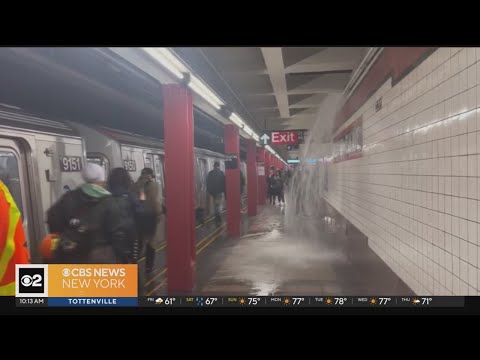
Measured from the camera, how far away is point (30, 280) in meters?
2.09

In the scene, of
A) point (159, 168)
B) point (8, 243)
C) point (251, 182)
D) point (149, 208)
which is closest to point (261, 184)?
point (251, 182)

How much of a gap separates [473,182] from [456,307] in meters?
0.72

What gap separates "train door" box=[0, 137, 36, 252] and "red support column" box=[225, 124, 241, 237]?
447 cm

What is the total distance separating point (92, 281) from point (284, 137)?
841 cm

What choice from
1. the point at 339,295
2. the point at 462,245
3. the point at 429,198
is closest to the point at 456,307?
the point at 462,245

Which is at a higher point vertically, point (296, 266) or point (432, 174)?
point (432, 174)

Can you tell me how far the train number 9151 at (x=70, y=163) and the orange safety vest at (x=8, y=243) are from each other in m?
1.04

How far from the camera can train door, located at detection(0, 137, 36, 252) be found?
2730 millimetres

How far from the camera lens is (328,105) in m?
8.58

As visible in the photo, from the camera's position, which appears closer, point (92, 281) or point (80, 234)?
point (92, 281)

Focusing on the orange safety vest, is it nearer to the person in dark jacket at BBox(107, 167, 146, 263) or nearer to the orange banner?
the orange banner

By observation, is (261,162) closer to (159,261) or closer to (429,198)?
(159,261)

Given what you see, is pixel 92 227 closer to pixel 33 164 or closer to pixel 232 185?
pixel 33 164

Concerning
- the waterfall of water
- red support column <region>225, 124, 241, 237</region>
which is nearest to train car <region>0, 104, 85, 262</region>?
red support column <region>225, 124, 241, 237</region>
